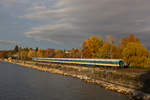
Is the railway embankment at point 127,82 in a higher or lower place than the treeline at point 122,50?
lower

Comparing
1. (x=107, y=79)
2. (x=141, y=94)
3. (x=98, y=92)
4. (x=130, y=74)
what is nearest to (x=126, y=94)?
(x=141, y=94)

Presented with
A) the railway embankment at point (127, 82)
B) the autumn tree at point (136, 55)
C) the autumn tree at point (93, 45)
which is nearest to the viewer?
the railway embankment at point (127, 82)

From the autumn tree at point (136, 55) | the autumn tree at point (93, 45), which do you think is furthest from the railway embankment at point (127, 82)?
the autumn tree at point (93, 45)

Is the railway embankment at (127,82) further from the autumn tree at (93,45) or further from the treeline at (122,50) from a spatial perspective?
the autumn tree at (93,45)

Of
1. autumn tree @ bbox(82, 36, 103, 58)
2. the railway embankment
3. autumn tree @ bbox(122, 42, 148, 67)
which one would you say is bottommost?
the railway embankment

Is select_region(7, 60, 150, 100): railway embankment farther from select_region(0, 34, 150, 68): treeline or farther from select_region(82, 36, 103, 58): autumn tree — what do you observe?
select_region(82, 36, 103, 58): autumn tree

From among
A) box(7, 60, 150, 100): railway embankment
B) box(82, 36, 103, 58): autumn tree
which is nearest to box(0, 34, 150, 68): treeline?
box(82, 36, 103, 58): autumn tree

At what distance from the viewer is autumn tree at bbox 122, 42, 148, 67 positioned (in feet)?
121

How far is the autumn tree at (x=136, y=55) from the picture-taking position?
3697 centimetres

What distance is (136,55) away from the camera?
38.2 meters

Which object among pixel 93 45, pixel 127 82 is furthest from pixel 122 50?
pixel 127 82

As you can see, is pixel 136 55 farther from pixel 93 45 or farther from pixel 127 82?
pixel 93 45

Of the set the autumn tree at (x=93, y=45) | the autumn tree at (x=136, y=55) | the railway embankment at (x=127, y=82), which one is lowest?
the railway embankment at (x=127, y=82)

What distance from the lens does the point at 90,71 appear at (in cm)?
4009
